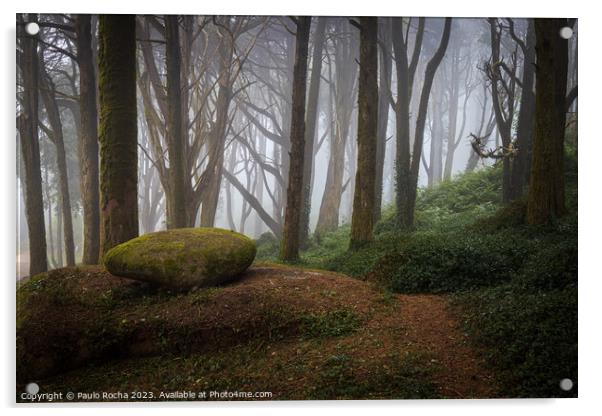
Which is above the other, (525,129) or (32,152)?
(525,129)

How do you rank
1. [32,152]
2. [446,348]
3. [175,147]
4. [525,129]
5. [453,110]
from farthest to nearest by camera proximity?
[453,110], [175,147], [525,129], [32,152], [446,348]

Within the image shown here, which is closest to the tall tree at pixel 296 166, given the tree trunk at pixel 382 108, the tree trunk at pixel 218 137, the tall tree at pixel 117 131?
the tree trunk at pixel 218 137

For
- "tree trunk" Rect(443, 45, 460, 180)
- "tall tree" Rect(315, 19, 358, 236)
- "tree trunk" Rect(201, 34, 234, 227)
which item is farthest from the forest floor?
"tall tree" Rect(315, 19, 358, 236)

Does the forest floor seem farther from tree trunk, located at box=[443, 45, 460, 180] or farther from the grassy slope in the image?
tree trunk, located at box=[443, 45, 460, 180]

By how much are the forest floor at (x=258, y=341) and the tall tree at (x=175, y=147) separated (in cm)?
259

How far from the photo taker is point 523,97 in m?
7.05

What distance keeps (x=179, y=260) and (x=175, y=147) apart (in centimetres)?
345

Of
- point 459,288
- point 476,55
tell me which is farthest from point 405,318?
point 476,55

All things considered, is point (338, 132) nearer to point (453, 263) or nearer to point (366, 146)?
point (366, 146)

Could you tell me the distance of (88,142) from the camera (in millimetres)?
7184

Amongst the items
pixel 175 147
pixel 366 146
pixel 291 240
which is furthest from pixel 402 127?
pixel 175 147

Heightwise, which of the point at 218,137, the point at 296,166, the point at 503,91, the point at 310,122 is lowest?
the point at 296,166

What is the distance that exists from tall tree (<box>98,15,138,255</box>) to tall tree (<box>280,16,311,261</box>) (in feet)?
9.10

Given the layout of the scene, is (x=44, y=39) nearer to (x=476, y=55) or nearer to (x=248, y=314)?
(x=248, y=314)
